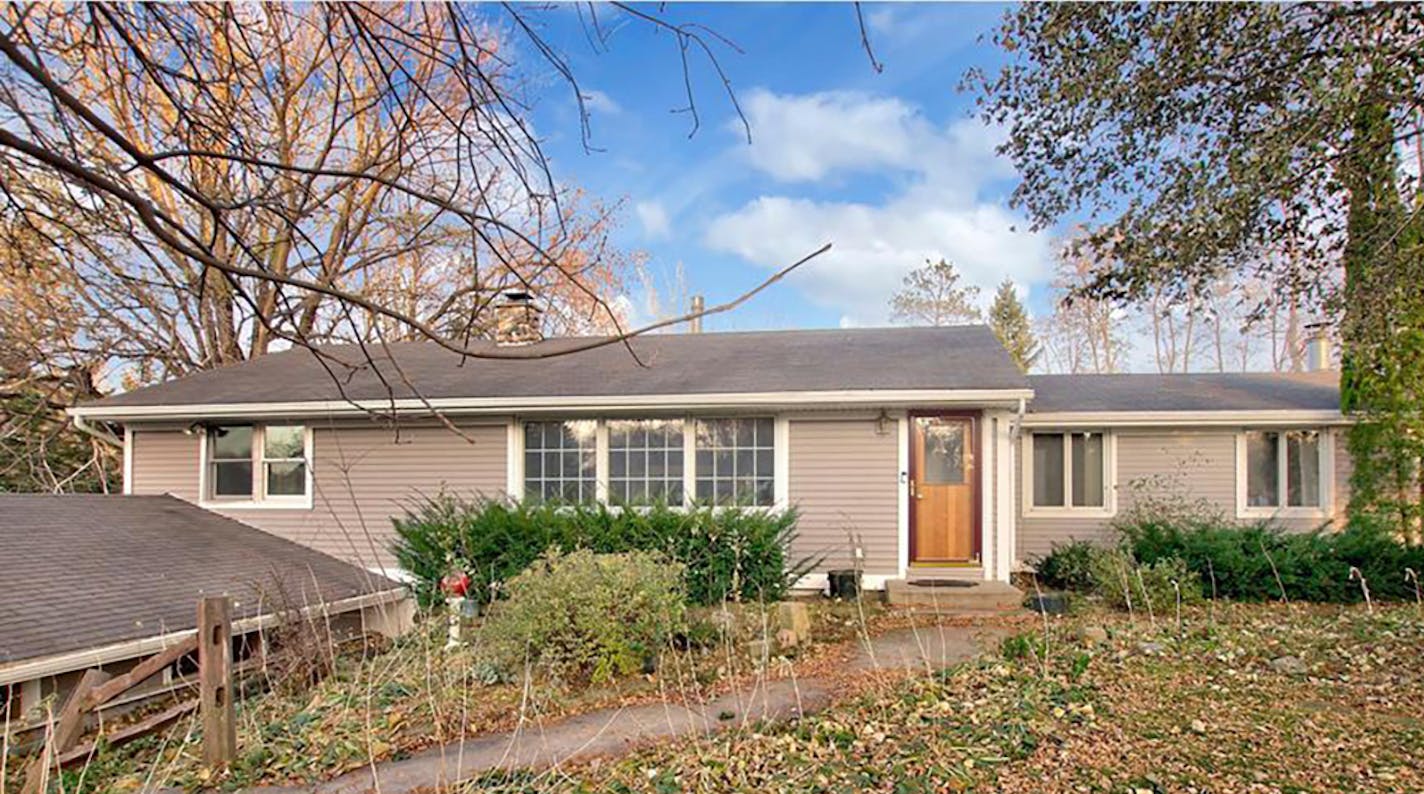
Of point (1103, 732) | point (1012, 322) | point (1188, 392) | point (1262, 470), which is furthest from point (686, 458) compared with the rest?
point (1012, 322)

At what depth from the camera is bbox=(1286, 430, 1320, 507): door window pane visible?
11.0 metres

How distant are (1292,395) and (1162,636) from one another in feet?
23.4

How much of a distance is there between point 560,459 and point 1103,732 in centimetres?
728

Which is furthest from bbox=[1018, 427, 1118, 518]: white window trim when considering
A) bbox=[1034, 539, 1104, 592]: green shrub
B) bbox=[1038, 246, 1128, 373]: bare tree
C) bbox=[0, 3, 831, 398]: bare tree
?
bbox=[1038, 246, 1128, 373]: bare tree

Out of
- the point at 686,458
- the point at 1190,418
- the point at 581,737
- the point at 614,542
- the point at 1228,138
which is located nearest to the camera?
the point at 581,737

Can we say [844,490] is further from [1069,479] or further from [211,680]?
[211,680]

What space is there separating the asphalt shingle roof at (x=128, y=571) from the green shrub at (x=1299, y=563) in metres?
9.23

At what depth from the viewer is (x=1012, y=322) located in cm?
2508

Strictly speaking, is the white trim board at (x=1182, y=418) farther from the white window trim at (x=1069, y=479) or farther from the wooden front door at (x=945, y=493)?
the wooden front door at (x=945, y=493)

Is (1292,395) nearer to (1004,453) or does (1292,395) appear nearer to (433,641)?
(1004,453)

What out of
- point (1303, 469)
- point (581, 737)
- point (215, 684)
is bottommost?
point (581, 737)

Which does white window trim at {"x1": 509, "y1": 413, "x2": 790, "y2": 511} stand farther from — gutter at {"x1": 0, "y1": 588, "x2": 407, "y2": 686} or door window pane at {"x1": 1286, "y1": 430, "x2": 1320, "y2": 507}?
door window pane at {"x1": 1286, "y1": 430, "x2": 1320, "y2": 507}

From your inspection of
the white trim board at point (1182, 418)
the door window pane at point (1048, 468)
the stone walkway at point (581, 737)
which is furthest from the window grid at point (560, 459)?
the door window pane at point (1048, 468)

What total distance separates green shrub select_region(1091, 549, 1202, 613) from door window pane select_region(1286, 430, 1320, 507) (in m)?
3.48
